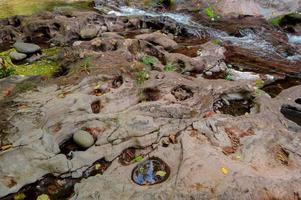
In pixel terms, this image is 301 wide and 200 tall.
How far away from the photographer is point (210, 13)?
15531mm

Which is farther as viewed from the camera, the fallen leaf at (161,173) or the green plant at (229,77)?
the green plant at (229,77)

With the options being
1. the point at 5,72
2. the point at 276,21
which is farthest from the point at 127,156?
the point at 276,21

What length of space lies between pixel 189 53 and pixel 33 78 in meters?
5.13

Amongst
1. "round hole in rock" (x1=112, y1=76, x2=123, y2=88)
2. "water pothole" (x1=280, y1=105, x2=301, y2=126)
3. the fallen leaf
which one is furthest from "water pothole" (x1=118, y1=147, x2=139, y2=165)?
"water pothole" (x1=280, y1=105, x2=301, y2=126)

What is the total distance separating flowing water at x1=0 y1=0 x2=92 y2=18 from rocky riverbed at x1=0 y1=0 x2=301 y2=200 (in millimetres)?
Result: 5775

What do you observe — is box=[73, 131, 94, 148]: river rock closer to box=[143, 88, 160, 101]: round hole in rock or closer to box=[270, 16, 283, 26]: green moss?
box=[143, 88, 160, 101]: round hole in rock

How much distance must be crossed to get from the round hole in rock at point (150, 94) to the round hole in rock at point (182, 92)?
13.7 inches

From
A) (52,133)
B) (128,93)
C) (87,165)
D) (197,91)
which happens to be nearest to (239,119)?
(197,91)

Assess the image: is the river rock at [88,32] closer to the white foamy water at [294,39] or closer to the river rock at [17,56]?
the river rock at [17,56]

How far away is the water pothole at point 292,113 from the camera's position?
716 centimetres

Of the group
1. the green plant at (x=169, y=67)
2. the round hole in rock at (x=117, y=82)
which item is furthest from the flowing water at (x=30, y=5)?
the round hole in rock at (x=117, y=82)

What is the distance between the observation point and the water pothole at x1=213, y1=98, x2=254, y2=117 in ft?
23.5

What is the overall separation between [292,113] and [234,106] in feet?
4.24

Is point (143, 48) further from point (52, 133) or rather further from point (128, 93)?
point (52, 133)
